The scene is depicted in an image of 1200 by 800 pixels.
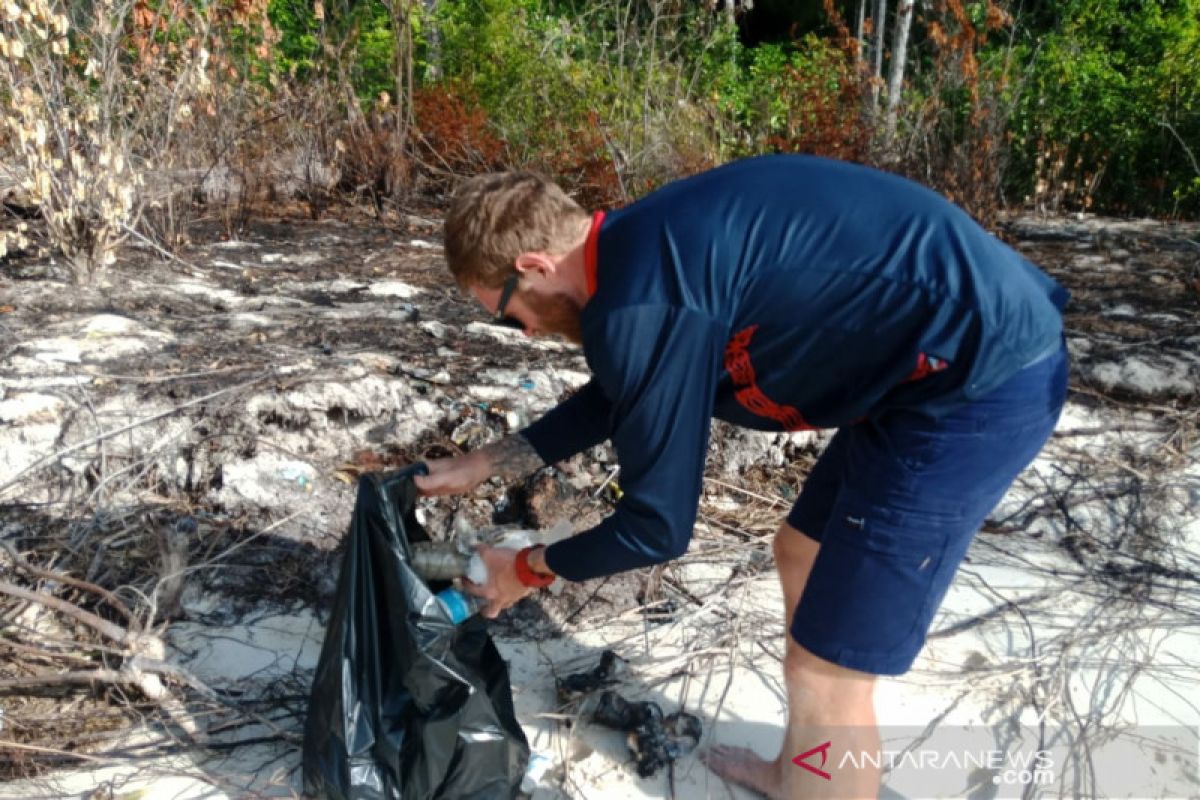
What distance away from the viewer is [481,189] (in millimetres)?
1735

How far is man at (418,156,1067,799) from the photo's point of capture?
1.61 metres

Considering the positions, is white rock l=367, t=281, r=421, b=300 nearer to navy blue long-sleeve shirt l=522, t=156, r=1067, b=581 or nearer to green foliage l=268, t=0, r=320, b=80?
navy blue long-sleeve shirt l=522, t=156, r=1067, b=581

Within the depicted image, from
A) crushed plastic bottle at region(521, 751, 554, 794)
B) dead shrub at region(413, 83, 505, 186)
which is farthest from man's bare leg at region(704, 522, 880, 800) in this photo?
dead shrub at region(413, 83, 505, 186)

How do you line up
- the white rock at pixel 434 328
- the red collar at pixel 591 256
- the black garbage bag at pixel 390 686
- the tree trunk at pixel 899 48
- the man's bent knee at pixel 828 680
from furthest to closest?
the tree trunk at pixel 899 48, the white rock at pixel 434 328, the black garbage bag at pixel 390 686, the man's bent knee at pixel 828 680, the red collar at pixel 591 256

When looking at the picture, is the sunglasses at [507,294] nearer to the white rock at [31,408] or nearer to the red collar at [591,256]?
the red collar at [591,256]

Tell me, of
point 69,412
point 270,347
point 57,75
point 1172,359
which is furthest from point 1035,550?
point 57,75

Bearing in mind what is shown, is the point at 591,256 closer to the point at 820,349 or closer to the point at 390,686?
the point at 820,349

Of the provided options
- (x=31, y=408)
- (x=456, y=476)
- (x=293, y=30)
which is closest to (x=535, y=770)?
(x=456, y=476)

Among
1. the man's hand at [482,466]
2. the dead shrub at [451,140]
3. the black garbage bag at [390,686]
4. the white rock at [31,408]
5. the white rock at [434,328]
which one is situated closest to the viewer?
the black garbage bag at [390,686]

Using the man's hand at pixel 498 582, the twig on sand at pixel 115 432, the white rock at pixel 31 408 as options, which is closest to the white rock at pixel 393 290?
the twig on sand at pixel 115 432

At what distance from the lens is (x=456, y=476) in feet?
7.25

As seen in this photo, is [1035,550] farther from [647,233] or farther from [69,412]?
[69,412]

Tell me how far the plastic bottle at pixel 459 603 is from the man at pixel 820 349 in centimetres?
33

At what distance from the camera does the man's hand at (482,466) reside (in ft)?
7.10
